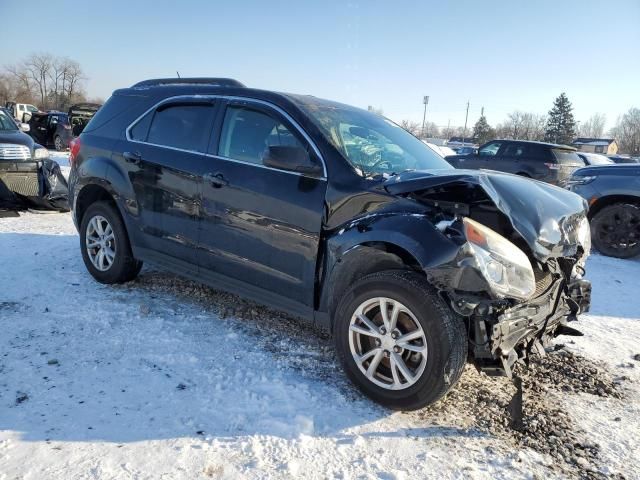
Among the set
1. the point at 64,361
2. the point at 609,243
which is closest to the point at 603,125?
the point at 609,243

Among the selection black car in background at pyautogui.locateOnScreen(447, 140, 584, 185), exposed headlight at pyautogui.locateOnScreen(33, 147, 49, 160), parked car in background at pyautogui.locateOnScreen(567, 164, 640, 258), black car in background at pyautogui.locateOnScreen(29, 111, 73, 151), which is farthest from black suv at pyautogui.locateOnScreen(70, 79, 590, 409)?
black car in background at pyautogui.locateOnScreen(29, 111, 73, 151)

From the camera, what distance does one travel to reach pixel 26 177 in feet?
26.6

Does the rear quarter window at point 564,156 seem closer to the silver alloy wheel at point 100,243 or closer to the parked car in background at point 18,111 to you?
the silver alloy wheel at point 100,243

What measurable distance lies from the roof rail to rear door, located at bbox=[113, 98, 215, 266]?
A: 10.9 inches

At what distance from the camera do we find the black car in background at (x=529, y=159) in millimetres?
13922

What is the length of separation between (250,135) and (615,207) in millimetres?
5938

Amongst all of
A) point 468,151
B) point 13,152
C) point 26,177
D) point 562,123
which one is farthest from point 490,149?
point 562,123

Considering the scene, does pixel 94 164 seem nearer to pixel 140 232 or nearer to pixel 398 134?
pixel 140 232

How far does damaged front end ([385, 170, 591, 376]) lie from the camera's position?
263cm

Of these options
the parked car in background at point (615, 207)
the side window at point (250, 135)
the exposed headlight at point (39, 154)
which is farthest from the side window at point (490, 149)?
the side window at point (250, 135)

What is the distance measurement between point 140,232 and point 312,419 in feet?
8.20

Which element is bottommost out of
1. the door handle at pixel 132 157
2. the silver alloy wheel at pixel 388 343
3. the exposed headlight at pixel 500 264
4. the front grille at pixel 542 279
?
the silver alloy wheel at pixel 388 343

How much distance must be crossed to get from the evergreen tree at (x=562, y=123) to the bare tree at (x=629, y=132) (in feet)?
32.7

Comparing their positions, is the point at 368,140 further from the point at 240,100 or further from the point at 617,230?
the point at 617,230
